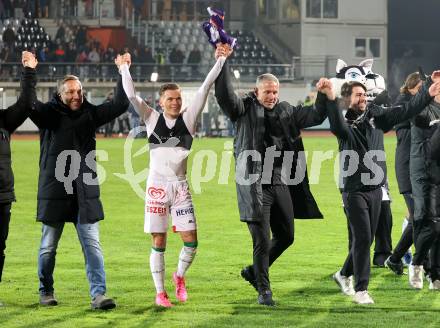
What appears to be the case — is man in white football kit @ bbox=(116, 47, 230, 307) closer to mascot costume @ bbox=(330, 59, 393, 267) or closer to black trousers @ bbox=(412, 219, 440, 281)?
black trousers @ bbox=(412, 219, 440, 281)

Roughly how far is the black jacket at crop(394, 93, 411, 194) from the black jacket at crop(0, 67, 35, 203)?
13.2 feet

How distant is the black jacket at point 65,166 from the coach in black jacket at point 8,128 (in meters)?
0.13

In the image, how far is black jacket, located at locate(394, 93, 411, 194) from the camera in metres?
12.1

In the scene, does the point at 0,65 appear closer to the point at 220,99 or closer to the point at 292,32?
the point at 292,32

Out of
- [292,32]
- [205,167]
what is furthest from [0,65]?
[205,167]

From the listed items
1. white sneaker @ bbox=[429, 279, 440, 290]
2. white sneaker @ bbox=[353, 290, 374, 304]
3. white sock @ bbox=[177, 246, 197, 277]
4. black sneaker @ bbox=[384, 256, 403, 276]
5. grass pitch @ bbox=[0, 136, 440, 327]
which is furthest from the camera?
black sneaker @ bbox=[384, 256, 403, 276]

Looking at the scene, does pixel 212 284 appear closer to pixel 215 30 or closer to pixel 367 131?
pixel 367 131

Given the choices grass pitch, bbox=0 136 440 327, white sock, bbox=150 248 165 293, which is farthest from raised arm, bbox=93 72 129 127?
grass pitch, bbox=0 136 440 327

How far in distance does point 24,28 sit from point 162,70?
663 cm

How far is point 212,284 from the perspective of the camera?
37.2 feet

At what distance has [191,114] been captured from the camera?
399 inches

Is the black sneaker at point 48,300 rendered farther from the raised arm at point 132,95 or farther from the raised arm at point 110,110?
the raised arm at point 132,95

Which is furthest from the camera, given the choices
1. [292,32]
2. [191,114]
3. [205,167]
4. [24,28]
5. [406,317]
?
[292,32]

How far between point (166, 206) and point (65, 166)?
35.7 inches
